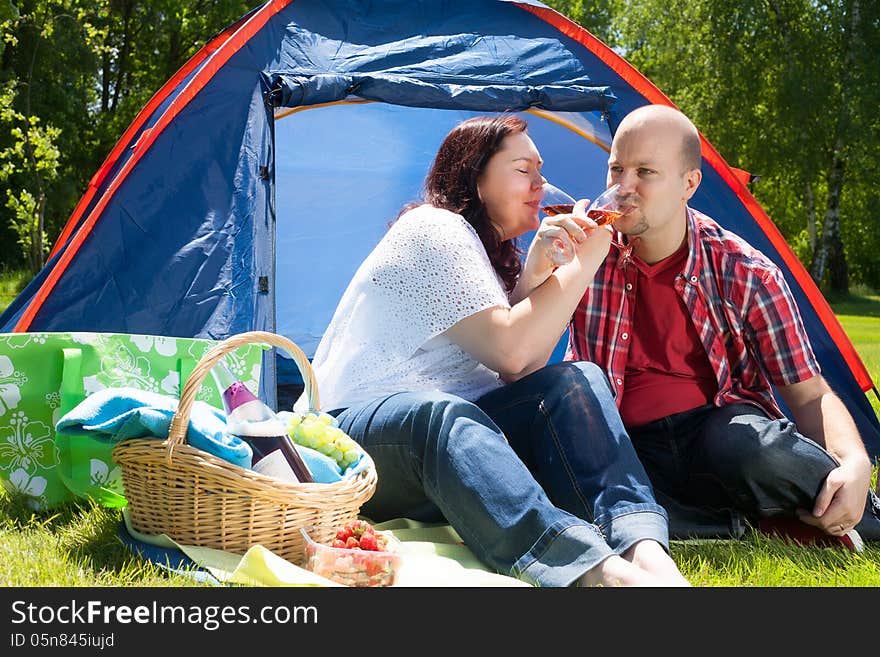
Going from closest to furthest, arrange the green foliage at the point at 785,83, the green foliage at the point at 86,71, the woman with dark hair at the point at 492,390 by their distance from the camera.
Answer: the woman with dark hair at the point at 492,390 → the green foliage at the point at 86,71 → the green foliage at the point at 785,83

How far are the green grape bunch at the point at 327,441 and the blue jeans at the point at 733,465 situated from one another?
30.8 inches

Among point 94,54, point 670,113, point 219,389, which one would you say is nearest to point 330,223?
point 219,389

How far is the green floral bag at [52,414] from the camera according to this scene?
236cm

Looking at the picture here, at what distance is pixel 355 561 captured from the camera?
1.75 m

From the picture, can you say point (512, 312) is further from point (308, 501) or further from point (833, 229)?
point (833, 229)

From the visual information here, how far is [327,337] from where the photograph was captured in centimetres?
229

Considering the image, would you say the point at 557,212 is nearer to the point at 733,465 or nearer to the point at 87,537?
the point at 733,465

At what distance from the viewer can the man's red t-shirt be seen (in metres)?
2.39

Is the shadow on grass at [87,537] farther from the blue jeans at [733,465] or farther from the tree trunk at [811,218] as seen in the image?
the tree trunk at [811,218]

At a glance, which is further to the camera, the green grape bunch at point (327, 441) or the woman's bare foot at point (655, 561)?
the green grape bunch at point (327, 441)

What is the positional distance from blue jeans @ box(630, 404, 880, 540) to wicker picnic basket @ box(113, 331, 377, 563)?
31.7 inches

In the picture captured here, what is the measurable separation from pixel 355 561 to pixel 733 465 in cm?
94

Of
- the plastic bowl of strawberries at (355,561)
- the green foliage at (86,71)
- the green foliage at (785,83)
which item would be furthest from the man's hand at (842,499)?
the green foliage at (785,83)

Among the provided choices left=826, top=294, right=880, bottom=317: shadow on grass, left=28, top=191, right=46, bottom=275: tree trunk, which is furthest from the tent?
left=826, top=294, right=880, bottom=317: shadow on grass
